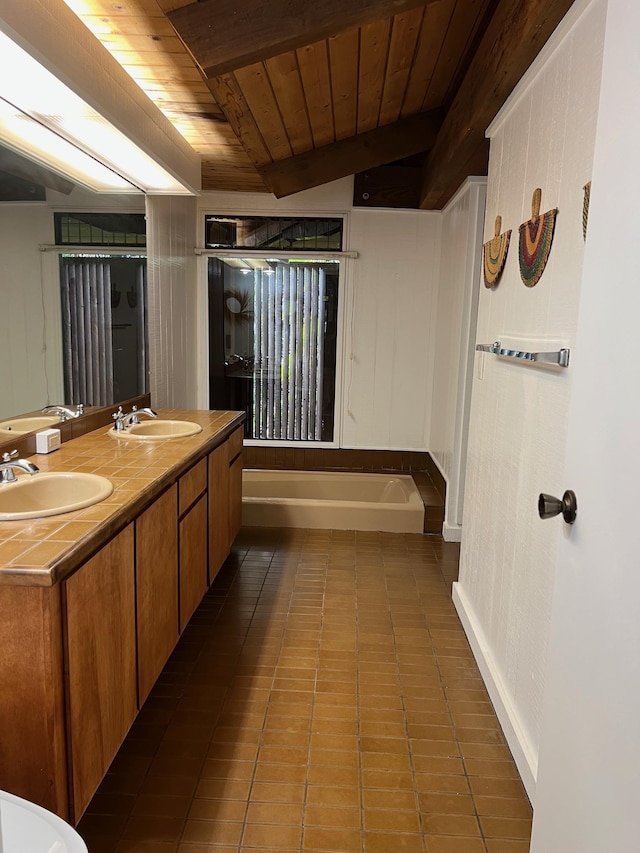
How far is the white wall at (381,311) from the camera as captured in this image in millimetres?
4785

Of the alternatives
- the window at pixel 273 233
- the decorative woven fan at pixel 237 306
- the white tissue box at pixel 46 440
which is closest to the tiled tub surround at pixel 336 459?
the decorative woven fan at pixel 237 306

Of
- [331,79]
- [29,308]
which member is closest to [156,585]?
[29,308]

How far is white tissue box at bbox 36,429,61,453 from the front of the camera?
2.38 m

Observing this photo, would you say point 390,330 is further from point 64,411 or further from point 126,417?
point 64,411

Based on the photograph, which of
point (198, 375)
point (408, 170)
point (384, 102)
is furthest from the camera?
point (198, 375)

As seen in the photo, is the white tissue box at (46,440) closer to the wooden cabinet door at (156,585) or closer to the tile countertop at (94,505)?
the tile countertop at (94,505)

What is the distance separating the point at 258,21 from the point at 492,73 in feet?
2.80

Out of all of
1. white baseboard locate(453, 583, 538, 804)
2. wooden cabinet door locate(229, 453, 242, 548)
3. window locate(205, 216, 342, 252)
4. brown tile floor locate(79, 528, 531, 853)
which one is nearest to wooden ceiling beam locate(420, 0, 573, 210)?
window locate(205, 216, 342, 252)

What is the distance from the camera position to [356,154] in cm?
411

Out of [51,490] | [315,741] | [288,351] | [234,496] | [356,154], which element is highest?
[356,154]

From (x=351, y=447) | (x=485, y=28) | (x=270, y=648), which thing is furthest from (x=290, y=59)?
(x=351, y=447)

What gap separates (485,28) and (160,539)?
241 centimetres

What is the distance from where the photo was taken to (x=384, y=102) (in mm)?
3467

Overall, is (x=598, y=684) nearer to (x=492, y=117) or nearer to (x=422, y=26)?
(x=492, y=117)
